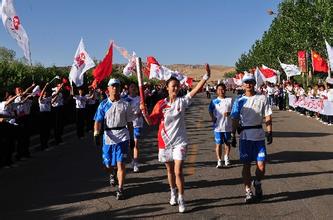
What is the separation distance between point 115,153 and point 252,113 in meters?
2.22

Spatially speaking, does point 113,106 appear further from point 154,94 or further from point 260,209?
point 154,94

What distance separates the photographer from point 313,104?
23.5 metres

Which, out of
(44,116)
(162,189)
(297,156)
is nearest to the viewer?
(162,189)

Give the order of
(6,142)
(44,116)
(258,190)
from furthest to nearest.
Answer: (44,116)
(6,142)
(258,190)

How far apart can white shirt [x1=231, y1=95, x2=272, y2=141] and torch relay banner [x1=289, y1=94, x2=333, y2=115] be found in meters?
13.3

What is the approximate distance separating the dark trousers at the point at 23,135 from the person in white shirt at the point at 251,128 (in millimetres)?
6371

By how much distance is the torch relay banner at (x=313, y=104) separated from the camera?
2001 centimetres

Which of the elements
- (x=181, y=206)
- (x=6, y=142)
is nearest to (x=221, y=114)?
(x=181, y=206)

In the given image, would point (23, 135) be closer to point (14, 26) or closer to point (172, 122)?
point (14, 26)

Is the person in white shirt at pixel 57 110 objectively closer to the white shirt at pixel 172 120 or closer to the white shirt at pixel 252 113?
the white shirt at pixel 172 120

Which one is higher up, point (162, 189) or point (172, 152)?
point (172, 152)

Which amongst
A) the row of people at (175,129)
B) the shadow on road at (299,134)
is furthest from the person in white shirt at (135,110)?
the shadow on road at (299,134)

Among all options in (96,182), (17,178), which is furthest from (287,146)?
(17,178)

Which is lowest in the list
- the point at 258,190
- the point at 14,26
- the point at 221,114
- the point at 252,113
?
the point at 258,190
